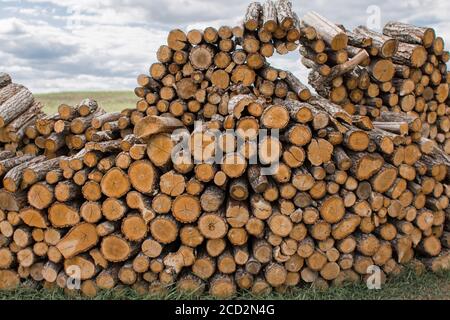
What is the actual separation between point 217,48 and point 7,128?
2882 mm

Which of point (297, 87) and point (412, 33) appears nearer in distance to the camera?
point (297, 87)

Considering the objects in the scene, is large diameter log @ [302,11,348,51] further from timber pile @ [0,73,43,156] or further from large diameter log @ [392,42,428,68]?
timber pile @ [0,73,43,156]

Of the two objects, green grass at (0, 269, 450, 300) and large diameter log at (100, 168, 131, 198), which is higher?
large diameter log at (100, 168, 131, 198)

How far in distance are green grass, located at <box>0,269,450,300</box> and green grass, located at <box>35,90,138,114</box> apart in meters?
16.1

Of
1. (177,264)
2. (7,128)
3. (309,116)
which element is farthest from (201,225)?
(7,128)

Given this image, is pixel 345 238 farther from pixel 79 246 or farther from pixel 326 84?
pixel 79 246

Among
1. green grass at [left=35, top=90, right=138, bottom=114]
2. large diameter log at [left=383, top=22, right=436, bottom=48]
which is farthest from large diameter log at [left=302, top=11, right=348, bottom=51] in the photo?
green grass at [left=35, top=90, right=138, bottom=114]

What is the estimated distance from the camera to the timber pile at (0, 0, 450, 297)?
4.61 meters

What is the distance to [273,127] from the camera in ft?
15.2

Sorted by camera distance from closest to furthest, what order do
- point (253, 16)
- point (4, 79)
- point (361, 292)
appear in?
point (361, 292) < point (253, 16) < point (4, 79)

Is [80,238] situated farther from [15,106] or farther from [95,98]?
[95,98]

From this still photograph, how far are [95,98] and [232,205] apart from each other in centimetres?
2106

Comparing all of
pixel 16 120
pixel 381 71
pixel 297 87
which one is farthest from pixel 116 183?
pixel 381 71

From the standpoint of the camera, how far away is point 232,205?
4652 mm
